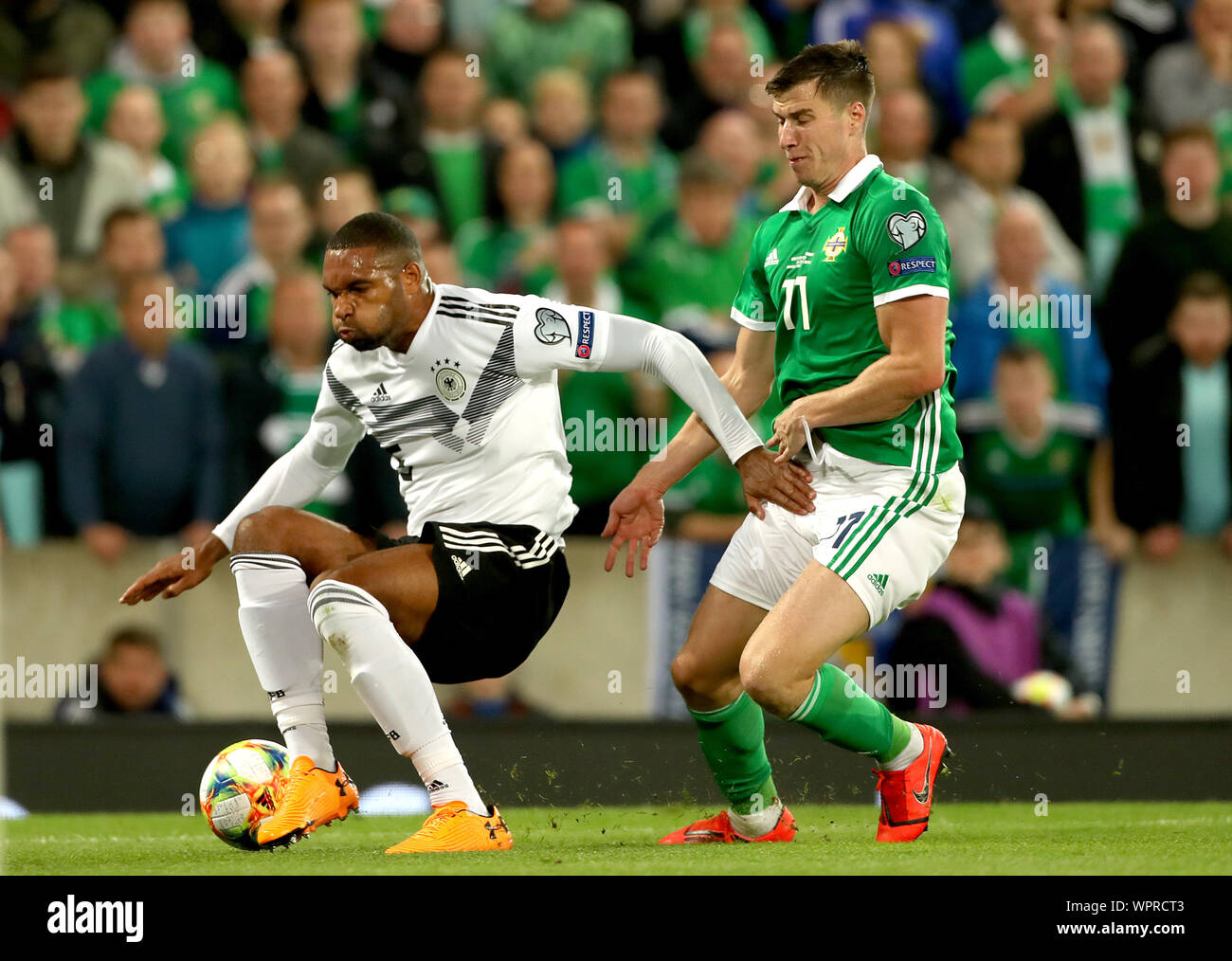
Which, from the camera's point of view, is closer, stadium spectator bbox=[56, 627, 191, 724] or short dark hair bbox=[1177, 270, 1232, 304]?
stadium spectator bbox=[56, 627, 191, 724]

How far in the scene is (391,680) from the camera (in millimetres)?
5125

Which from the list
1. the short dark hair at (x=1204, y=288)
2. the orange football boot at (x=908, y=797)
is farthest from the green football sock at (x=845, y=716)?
the short dark hair at (x=1204, y=288)

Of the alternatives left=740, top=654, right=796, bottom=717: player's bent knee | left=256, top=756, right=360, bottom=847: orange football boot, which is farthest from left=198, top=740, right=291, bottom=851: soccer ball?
Answer: left=740, top=654, right=796, bottom=717: player's bent knee

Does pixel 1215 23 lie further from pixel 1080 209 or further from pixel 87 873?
pixel 87 873

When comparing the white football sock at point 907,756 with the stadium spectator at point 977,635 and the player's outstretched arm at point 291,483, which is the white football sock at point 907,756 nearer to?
the player's outstretched arm at point 291,483

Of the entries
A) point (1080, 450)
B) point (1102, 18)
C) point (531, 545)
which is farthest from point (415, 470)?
point (1102, 18)

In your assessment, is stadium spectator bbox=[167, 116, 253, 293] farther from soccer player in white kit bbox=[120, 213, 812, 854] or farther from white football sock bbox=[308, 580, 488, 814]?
white football sock bbox=[308, 580, 488, 814]

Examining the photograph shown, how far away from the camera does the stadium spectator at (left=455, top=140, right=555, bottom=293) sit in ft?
29.4

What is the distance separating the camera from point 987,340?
8664mm

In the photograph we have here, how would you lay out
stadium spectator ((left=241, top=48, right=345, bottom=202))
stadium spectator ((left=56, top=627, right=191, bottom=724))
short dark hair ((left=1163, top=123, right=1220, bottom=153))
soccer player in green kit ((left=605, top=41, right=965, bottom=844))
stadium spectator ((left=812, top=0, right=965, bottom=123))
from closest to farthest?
soccer player in green kit ((left=605, top=41, right=965, bottom=844))
stadium spectator ((left=56, top=627, right=191, bottom=724))
short dark hair ((left=1163, top=123, right=1220, bottom=153))
stadium spectator ((left=241, top=48, right=345, bottom=202))
stadium spectator ((left=812, top=0, right=965, bottom=123))

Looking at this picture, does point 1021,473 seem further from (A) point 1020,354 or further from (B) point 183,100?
(B) point 183,100

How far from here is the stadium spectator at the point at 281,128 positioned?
941 centimetres

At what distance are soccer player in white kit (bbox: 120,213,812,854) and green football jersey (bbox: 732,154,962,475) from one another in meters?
0.28

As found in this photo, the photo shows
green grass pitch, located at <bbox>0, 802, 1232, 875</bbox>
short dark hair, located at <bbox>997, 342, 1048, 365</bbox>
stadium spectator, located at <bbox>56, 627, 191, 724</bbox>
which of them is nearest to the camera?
green grass pitch, located at <bbox>0, 802, 1232, 875</bbox>
